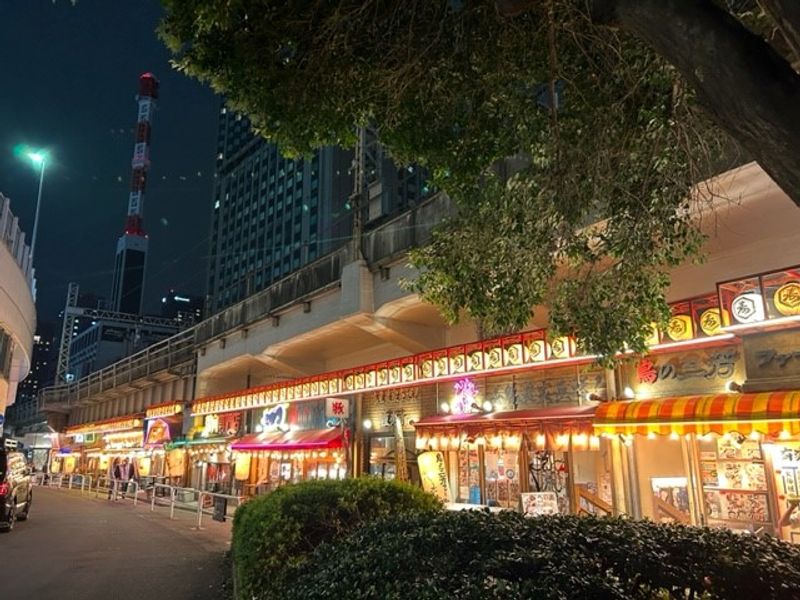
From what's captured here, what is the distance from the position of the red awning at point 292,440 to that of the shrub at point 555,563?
1717 centimetres

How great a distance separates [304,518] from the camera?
24.3 feet

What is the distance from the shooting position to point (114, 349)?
96.6 m

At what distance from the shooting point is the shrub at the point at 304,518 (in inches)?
277

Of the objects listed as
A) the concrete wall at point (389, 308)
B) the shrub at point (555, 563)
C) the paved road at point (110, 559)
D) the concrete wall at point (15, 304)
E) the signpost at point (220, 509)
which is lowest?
the paved road at point (110, 559)

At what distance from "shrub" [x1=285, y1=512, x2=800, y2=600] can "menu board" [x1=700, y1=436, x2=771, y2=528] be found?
7950 millimetres

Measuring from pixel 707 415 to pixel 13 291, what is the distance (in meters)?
21.2

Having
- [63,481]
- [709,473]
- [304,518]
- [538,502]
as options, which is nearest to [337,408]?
[538,502]

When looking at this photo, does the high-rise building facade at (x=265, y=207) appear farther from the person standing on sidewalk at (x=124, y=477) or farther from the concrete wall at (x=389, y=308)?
the concrete wall at (x=389, y=308)

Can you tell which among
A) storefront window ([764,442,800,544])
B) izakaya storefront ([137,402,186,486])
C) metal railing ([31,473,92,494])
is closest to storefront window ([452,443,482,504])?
storefront window ([764,442,800,544])

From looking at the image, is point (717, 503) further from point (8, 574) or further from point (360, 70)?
point (8, 574)

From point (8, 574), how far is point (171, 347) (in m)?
28.2

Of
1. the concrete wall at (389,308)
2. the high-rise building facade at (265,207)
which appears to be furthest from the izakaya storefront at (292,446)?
the high-rise building facade at (265,207)

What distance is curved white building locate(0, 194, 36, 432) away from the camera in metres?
18.9

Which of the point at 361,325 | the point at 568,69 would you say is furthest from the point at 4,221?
the point at 568,69
